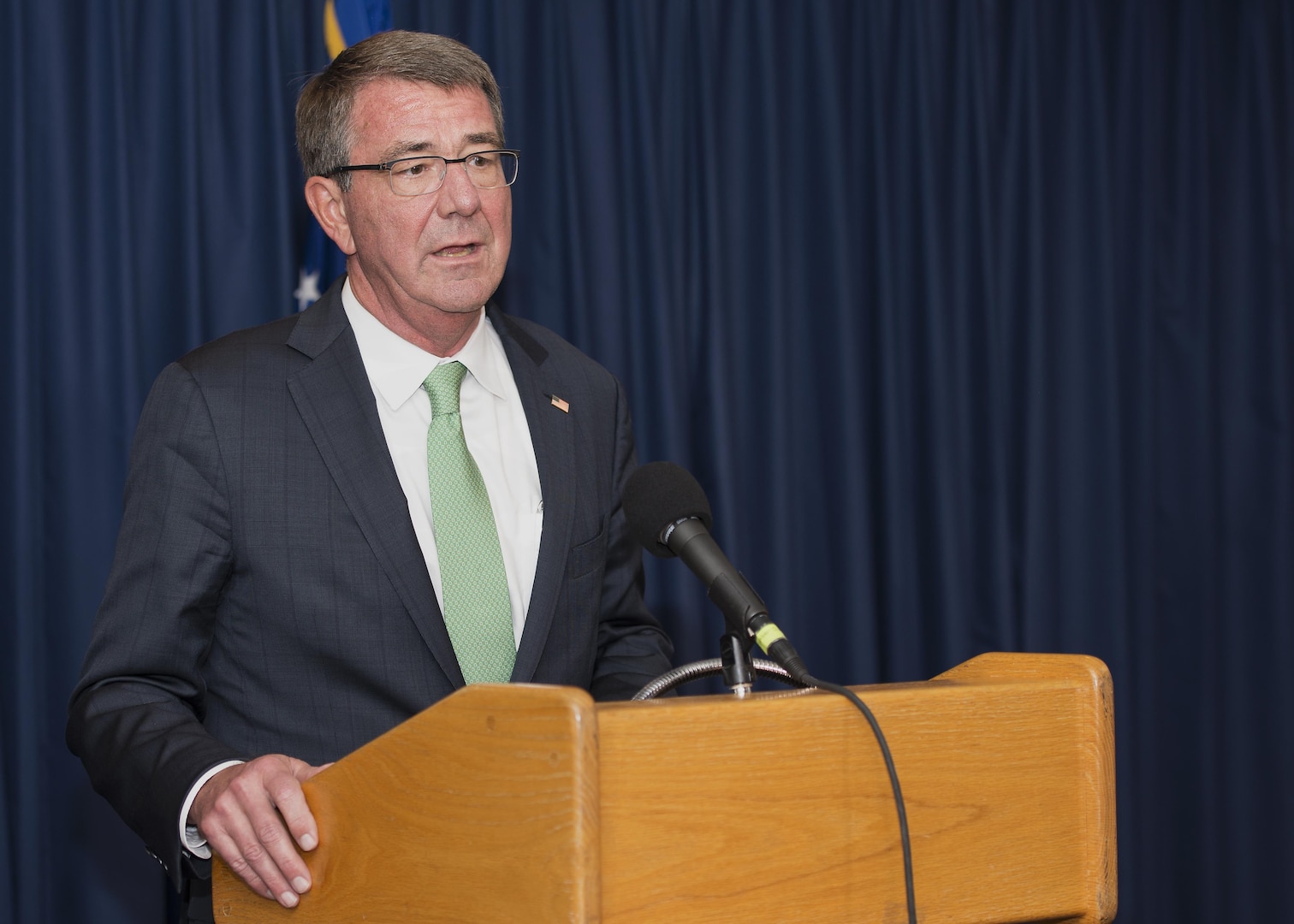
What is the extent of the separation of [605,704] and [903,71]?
289 cm

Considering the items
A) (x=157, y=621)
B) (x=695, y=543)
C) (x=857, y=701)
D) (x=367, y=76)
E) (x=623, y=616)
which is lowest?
(x=623, y=616)

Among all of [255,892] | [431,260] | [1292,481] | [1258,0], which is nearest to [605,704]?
[255,892]

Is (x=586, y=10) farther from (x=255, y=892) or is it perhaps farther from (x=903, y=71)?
(x=255, y=892)

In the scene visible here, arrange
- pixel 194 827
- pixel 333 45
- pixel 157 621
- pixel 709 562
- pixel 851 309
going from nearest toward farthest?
pixel 709 562
pixel 194 827
pixel 157 621
pixel 333 45
pixel 851 309

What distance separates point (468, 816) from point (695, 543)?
34 cm

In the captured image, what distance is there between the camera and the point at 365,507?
71.0 inches

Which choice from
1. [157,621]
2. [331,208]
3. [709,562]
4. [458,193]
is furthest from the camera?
[331,208]

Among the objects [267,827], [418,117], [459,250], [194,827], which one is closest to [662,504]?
[267,827]

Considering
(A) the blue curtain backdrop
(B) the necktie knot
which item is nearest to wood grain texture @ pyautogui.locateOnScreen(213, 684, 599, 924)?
(B) the necktie knot

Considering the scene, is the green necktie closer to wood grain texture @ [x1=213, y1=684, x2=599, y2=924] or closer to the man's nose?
the man's nose

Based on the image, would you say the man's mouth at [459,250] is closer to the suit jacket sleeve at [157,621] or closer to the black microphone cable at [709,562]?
the suit jacket sleeve at [157,621]

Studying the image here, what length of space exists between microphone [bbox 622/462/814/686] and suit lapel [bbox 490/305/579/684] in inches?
22.1

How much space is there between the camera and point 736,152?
3312 millimetres

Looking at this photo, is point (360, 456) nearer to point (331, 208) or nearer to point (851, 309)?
point (331, 208)
